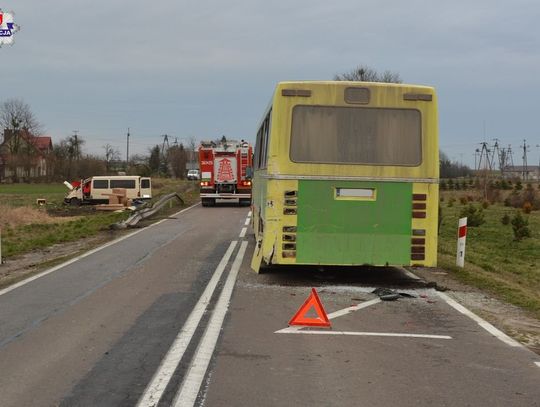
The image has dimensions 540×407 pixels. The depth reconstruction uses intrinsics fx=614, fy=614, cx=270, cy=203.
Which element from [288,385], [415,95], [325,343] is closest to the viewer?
[288,385]

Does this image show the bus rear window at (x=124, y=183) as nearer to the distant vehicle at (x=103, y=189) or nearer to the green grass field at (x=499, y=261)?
the distant vehicle at (x=103, y=189)

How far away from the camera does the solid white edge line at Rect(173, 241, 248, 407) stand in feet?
15.6

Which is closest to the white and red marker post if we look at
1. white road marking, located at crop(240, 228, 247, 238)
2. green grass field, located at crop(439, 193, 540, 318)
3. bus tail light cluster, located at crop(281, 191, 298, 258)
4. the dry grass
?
green grass field, located at crop(439, 193, 540, 318)

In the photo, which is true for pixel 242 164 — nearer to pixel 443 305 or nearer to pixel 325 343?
pixel 443 305

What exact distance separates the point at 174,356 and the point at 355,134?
5167 millimetres

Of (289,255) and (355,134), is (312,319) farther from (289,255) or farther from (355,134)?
(355,134)

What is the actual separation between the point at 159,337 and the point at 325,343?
1.78m

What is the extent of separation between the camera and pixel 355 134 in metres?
9.74

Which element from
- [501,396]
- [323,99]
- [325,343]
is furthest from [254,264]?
[501,396]

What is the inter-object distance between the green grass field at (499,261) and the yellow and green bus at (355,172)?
1562 millimetres

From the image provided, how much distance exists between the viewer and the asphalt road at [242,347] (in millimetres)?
4898

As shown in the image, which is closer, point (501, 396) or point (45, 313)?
point (501, 396)

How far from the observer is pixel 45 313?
7.96 metres

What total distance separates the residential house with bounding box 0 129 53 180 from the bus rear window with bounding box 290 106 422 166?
80.1 m
